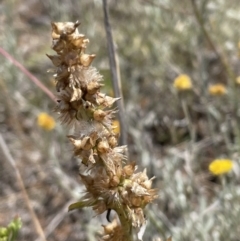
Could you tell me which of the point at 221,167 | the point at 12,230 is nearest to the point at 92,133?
the point at 12,230

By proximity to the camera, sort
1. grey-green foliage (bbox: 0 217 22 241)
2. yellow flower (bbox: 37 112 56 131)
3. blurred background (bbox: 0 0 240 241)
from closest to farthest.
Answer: grey-green foliage (bbox: 0 217 22 241), blurred background (bbox: 0 0 240 241), yellow flower (bbox: 37 112 56 131)

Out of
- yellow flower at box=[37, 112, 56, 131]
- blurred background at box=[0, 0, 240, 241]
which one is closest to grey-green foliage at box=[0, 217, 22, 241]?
blurred background at box=[0, 0, 240, 241]

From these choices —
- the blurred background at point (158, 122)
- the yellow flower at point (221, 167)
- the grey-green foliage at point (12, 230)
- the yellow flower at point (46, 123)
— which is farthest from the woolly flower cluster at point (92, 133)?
the yellow flower at point (46, 123)

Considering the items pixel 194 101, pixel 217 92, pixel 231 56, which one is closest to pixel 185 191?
pixel 217 92

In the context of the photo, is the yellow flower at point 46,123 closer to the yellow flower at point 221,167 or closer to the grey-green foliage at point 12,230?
the yellow flower at point 221,167

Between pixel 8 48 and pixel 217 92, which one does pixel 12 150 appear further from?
pixel 217 92

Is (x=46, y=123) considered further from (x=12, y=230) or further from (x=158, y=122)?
(x=12, y=230)

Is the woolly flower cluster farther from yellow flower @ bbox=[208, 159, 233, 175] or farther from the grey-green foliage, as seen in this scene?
yellow flower @ bbox=[208, 159, 233, 175]
